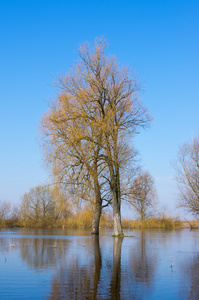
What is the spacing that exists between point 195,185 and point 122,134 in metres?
12.5

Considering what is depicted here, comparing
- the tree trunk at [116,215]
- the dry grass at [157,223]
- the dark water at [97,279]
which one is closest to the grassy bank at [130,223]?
the dry grass at [157,223]

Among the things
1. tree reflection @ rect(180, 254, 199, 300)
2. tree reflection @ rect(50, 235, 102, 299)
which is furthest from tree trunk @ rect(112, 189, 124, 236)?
tree reflection @ rect(50, 235, 102, 299)

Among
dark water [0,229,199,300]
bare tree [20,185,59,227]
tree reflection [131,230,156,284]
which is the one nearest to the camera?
dark water [0,229,199,300]

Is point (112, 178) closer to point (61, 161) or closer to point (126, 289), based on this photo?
point (61, 161)

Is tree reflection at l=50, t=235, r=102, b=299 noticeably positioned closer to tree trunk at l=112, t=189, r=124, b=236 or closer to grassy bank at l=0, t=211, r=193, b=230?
tree trunk at l=112, t=189, r=124, b=236

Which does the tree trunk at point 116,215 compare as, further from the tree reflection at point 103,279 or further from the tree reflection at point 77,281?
the tree reflection at point 77,281

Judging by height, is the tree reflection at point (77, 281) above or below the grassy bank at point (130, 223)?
below

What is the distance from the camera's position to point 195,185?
34.4m

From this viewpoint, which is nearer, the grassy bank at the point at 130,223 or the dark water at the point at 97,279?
the dark water at the point at 97,279

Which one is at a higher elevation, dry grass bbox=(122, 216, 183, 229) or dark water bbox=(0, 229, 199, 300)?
dry grass bbox=(122, 216, 183, 229)

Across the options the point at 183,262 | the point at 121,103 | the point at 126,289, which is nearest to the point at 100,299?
the point at 126,289

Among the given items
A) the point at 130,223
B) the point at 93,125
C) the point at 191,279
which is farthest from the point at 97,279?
the point at 130,223

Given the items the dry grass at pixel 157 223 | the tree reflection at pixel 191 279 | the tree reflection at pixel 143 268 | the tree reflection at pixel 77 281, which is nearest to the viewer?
the tree reflection at pixel 77 281

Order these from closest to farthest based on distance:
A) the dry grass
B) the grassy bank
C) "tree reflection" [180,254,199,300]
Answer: "tree reflection" [180,254,199,300] → the grassy bank → the dry grass
